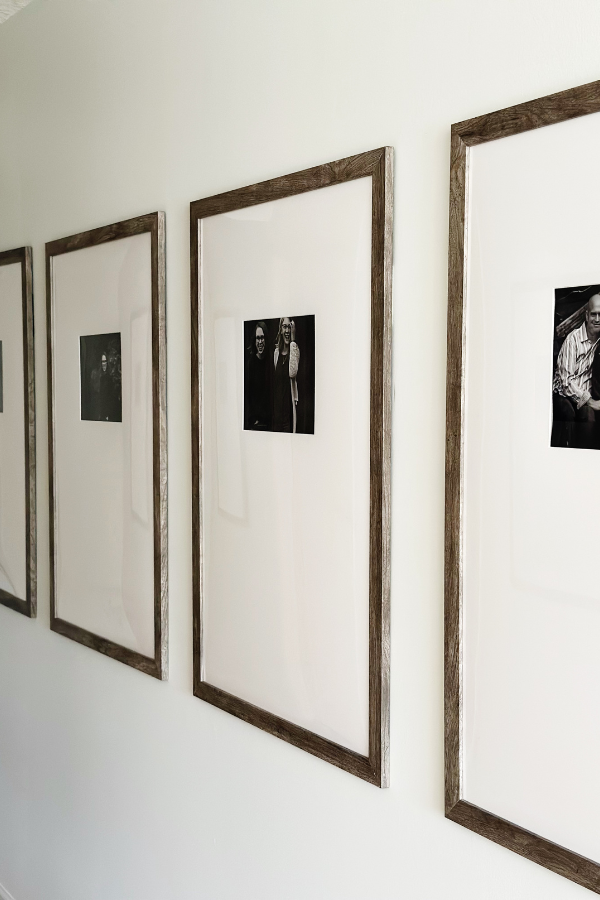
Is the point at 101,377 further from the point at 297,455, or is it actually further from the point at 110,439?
the point at 297,455

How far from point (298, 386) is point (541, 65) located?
535 millimetres

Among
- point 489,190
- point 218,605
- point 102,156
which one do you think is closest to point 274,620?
point 218,605

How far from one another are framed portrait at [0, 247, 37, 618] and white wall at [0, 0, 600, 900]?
4cm

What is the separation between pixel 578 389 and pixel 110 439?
1079 mm

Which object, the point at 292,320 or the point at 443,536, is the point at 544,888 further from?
the point at 292,320

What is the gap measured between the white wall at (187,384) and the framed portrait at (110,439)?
47mm

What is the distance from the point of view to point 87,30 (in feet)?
5.43

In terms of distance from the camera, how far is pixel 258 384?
1263 mm

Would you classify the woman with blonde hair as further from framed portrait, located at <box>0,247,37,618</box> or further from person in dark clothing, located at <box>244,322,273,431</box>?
framed portrait, located at <box>0,247,37,618</box>

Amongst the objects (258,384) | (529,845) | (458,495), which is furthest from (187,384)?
(529,845)

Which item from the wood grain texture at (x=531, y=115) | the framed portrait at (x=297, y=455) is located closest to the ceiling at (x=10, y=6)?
the framed portrait at (x=297, y=455)

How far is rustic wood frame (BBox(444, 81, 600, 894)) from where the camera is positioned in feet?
2.93

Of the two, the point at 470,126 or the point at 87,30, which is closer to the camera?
the point at 470,126

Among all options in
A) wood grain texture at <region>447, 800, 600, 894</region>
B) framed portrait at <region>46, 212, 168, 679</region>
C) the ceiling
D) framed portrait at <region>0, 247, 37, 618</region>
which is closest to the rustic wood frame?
wood grain texture at <region>447, 800, 600, 894</region>
